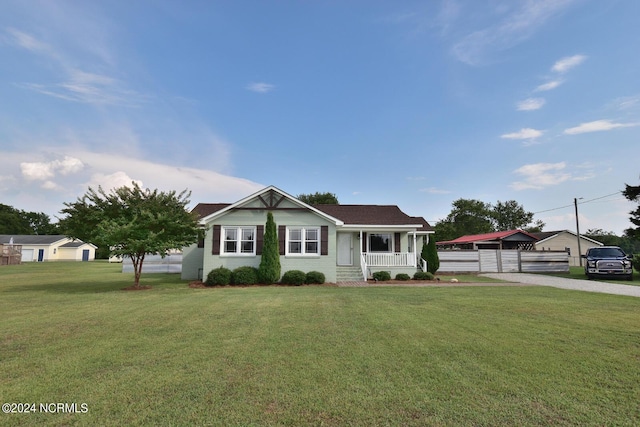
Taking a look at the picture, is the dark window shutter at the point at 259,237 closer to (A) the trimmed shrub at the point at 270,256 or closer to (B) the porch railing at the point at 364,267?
(A) the trimmed shrub at the point at 270,256

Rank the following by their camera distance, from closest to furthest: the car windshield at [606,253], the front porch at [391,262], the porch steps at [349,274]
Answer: the porch steps at [349,274], the front porch at [391,262], the car windshield at [606,253]

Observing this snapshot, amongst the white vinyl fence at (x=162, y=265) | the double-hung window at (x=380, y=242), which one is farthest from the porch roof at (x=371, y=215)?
the white vinyl fence at (x=162, y=265)

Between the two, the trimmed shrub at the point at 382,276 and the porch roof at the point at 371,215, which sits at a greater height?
the porch roof at the point at 371,215

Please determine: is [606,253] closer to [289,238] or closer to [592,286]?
[592,286]

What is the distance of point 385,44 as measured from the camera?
15000 millimetres

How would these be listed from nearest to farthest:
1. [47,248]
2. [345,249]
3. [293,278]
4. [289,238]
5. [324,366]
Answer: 1. [324,366]
2. [293,278]
3. [289,238]
4. [345,249]
5. [47,248]

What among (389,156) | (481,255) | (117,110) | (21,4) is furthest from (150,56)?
(481,255)

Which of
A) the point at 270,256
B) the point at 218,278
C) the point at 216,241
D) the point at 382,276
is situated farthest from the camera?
the point at 382,276

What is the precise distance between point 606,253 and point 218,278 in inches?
921

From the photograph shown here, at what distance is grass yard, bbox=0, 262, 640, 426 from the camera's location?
10.2 feet

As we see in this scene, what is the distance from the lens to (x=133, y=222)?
12750mm

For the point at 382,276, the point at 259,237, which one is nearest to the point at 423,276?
the point at 382,276

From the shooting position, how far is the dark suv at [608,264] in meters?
18.5

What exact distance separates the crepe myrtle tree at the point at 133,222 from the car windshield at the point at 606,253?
2382 cm
